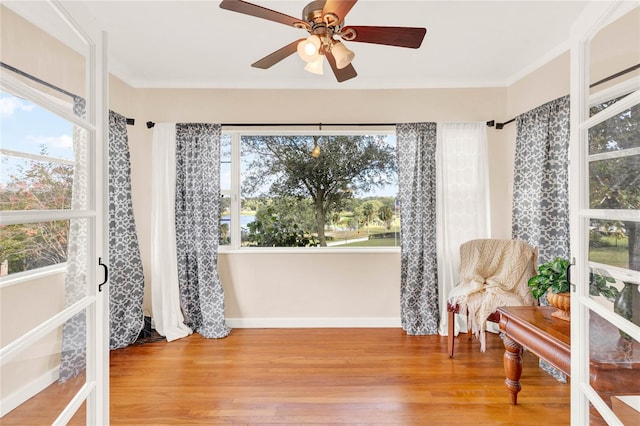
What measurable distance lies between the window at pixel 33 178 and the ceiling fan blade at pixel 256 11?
2.74 feet

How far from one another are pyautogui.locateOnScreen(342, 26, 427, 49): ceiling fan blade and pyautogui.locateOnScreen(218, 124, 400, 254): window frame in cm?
158

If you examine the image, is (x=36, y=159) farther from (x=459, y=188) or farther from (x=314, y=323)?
(x=459, y=188)

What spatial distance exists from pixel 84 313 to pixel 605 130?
2.11 meters

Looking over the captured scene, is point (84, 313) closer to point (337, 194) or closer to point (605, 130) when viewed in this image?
point (605, 130)

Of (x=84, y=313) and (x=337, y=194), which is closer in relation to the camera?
(x=84, y=313)

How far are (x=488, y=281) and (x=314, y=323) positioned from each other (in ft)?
5.62

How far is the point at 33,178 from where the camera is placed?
3.31 feet

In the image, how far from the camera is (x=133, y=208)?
330 centimetres

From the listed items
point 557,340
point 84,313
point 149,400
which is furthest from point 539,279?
point 149,400

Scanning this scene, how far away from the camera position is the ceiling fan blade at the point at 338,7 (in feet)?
4.85

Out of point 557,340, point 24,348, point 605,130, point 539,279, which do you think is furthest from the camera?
point 539,279

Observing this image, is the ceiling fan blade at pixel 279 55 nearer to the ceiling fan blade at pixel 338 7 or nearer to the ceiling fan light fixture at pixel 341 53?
the ceiling fan light fixture at pixel 341 53

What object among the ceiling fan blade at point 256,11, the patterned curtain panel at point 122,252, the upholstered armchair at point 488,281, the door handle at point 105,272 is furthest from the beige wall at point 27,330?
the upholstered armchair at point 488,281

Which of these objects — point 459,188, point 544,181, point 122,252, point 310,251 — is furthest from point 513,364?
point 122,252
